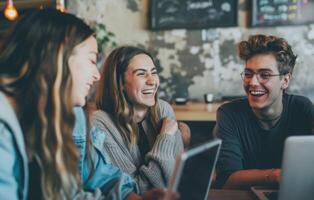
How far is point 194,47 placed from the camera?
337 cm

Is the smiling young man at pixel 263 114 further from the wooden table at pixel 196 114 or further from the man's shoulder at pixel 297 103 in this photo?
the wooden table at pixel 196 114

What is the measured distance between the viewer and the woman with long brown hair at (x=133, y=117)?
65.4 inches

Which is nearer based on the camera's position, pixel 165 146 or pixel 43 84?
pixel 43 84

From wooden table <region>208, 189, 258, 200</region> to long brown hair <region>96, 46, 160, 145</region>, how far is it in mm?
565

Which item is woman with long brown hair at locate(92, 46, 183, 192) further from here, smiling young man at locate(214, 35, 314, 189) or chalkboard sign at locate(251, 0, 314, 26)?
chalkboard sign at locate(251, 0, 314, 26)

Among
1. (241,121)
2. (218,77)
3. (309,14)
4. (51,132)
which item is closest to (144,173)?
(241,121)

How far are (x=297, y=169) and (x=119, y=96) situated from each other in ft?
3.30

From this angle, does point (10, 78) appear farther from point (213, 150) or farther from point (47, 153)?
point (213, 150)

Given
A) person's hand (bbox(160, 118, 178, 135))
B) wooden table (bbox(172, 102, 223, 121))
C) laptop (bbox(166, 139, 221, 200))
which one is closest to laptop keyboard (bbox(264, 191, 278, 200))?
laptop (bbox(166, 139, 221, 200))

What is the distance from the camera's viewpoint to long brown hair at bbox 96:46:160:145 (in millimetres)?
1799

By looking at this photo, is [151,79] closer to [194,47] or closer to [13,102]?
[13,102]

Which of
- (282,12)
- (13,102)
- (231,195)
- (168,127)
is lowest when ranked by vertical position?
Result: (231,195)

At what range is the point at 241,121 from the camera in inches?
72.1

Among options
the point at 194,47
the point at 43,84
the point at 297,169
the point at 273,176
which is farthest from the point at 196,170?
the point at 194,47
